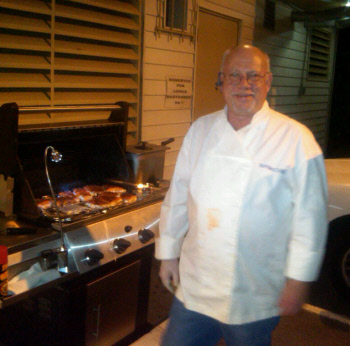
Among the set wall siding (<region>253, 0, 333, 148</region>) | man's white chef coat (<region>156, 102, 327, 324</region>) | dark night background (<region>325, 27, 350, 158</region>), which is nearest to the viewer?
man's white chef coat (<region>156, 102, 327, 324</region>)

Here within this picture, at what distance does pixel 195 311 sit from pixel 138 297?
1176mm

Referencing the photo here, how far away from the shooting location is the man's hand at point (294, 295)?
1759 millimetres

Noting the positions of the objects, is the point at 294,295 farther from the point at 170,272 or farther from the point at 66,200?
the point at 66,200

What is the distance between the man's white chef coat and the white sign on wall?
296cm

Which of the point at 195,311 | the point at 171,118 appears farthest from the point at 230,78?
the point at 171,118

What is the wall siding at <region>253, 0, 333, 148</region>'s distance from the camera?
24.1 feet

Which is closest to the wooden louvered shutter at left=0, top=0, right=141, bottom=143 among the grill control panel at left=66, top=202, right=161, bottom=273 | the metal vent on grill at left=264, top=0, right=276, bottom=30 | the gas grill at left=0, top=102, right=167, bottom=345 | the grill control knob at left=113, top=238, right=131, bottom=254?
the gas grill at left=0, top=102, right=167, bottom=345

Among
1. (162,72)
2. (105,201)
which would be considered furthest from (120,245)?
(162,72)

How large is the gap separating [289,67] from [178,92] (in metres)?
4.20

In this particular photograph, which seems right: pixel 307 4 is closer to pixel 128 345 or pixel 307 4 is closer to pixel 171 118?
pixel 171 118

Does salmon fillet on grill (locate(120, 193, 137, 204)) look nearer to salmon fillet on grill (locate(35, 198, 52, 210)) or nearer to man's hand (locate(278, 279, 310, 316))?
salmon fillet on grill (locate(35, 198, 52, 210))

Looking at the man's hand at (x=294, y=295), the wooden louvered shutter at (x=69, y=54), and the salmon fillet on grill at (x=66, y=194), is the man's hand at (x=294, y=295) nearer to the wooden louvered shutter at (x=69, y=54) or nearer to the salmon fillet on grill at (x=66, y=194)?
the salmon fillet on grill at (x=66, y=194)

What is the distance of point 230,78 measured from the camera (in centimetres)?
193

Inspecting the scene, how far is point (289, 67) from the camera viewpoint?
8.43 meters
